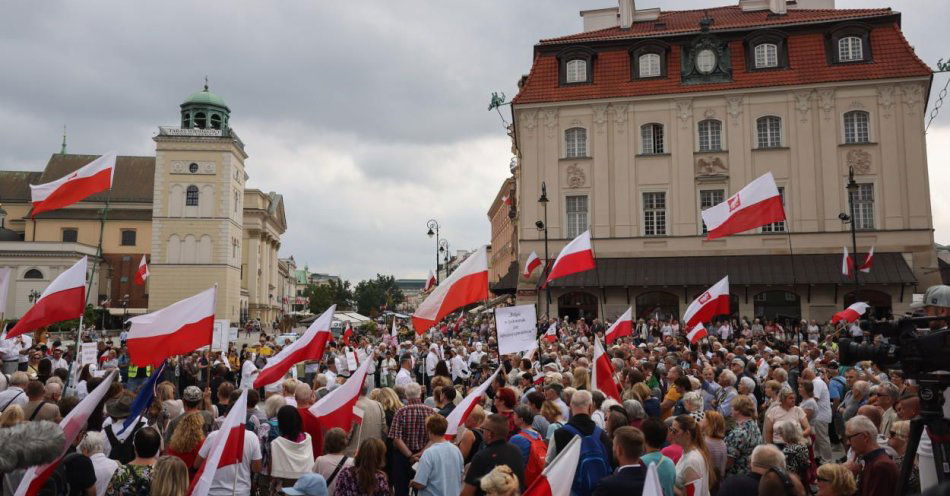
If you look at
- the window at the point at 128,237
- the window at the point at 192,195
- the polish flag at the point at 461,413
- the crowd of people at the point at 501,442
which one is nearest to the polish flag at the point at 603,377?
the crowd of people at the point at 501,442

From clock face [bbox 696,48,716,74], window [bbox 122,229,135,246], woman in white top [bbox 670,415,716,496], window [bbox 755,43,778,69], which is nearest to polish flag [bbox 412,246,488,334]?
woman in white top [bbox 670,415,716,496]

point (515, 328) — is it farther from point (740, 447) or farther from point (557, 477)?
point (557, 477)

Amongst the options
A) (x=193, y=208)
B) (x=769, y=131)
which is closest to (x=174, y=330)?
(x=769, y=131)

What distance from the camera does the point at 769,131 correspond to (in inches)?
1458

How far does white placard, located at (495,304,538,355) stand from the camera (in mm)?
13336

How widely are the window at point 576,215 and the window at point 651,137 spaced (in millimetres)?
4261

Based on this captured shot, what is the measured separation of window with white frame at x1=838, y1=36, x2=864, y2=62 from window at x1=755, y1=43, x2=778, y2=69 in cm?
306

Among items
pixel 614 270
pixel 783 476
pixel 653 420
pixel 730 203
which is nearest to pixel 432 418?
pixel 653 420

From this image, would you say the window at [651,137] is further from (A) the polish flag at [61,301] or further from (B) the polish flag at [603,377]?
(A) the polish flag at [61,301]

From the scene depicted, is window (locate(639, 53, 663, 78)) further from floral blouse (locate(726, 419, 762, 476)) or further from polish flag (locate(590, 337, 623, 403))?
floral blouse (locate(726, 419, 762, 476))

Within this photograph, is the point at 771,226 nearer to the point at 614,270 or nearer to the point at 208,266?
the point at 614,270

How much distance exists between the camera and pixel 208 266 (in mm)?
74625

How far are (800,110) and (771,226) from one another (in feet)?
20.3

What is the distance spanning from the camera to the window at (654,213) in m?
37.5
